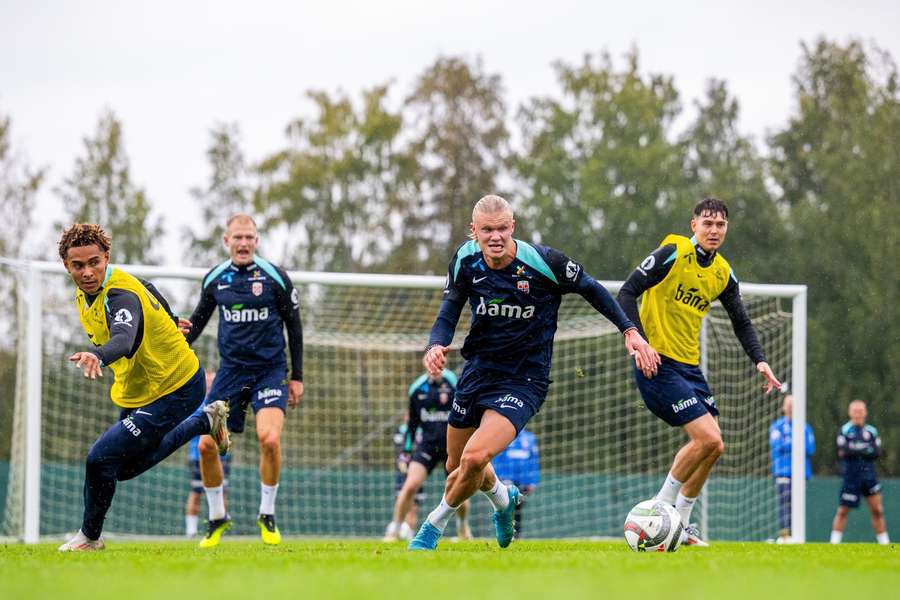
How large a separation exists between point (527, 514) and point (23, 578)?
55.2 feet

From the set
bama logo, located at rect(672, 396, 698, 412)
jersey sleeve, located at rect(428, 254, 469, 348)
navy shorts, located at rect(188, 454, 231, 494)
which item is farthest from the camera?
navy shorts, located at rect(188, 454, 231, 494)

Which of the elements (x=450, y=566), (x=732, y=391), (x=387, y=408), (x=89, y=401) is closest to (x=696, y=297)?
(x=450, y=566)

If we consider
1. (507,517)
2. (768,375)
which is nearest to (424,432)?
(768,375)

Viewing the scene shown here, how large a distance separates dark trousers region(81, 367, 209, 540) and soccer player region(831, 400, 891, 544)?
11.6 m

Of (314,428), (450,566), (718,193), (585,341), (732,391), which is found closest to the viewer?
(450,566)

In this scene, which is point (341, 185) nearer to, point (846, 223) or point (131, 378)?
point (846, 223)

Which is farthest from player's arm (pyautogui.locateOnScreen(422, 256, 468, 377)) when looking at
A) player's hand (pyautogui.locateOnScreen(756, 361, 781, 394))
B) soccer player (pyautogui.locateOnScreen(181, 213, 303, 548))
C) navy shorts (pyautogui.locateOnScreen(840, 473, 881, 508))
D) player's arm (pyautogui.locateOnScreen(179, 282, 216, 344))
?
navy shorts (pyautogui.locateOnScreen(840, 473, 881, 508))

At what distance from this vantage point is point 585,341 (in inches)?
761

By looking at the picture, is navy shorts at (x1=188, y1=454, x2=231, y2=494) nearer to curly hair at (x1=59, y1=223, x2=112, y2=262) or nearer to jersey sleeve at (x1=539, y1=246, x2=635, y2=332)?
curly hair at (x1=59, y1=223, x2=112, y2=262)

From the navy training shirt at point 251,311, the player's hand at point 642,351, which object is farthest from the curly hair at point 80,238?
the player's hand at point 642,351

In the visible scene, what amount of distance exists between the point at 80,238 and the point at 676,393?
4.26 m

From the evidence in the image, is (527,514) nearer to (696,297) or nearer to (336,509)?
(336,509)

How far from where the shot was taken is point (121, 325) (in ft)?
23.7

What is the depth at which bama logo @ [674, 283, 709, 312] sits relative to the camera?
355 inches
